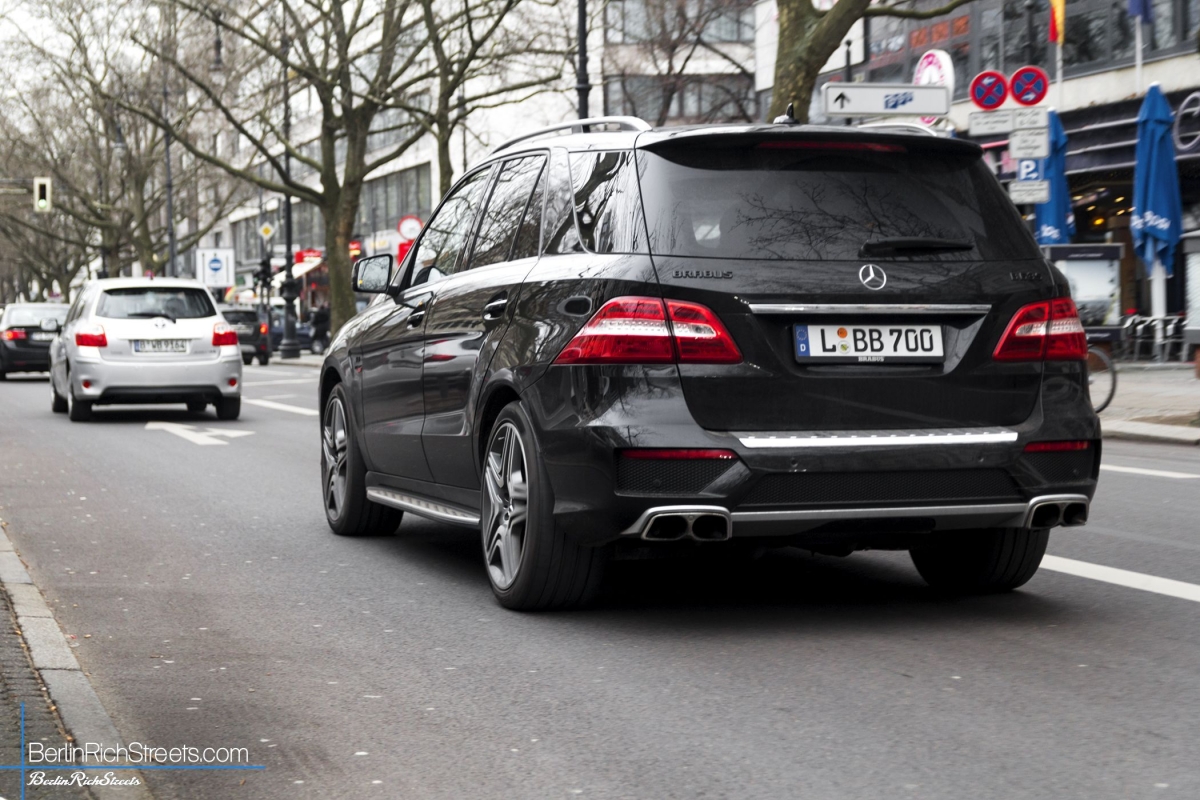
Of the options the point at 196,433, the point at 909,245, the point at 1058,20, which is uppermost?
the point at 1058,20

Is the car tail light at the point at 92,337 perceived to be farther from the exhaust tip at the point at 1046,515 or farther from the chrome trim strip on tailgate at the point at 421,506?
the exhaust tip at the point at 1046,515

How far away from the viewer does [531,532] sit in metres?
6.05

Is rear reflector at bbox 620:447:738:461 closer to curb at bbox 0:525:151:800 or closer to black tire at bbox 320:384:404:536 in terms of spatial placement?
curb at bbox 0:525:151:800

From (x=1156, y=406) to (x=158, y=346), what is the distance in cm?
1021

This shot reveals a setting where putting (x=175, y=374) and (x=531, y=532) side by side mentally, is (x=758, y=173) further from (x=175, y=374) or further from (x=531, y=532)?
(x=175, y=374)

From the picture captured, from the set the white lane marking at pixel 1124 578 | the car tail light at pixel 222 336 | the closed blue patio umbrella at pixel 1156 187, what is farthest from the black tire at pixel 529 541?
the closed blue patio umbrella at pixel 1156 187

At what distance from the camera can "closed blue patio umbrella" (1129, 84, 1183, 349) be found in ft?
77.2

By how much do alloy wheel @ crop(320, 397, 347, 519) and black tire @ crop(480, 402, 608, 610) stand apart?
7.70 feet

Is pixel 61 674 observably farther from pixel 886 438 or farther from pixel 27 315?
pixel 27 315

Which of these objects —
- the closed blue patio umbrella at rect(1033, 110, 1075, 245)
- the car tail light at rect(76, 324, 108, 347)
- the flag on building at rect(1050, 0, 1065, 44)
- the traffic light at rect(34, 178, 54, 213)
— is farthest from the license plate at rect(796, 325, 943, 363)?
the traffic light at rect(34, 178, 54, 213)

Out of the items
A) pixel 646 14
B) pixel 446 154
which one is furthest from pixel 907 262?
pixel 646 14

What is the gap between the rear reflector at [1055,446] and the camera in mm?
5840

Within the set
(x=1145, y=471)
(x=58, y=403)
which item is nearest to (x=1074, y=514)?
(x=1145, y=471)

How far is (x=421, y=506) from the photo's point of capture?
296 inches
